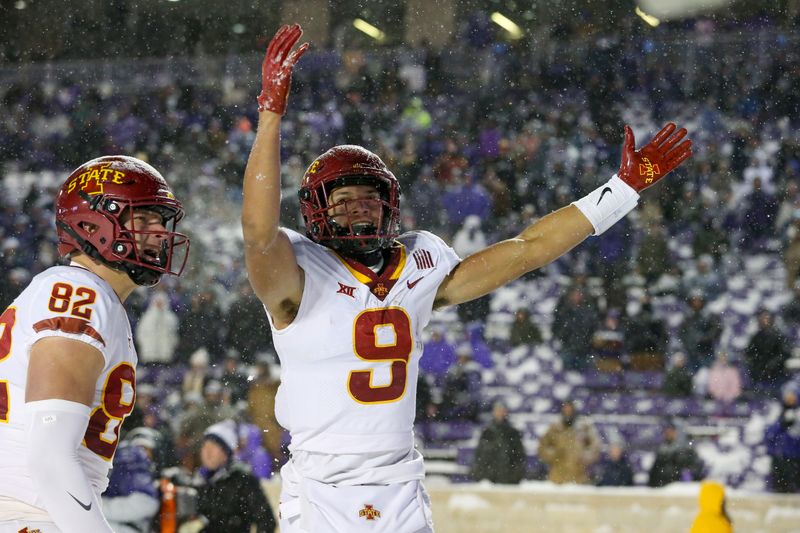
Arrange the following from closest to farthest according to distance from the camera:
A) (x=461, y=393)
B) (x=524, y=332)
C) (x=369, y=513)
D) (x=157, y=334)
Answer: (x=369, y=513), (x=461, y=393), (x=524, y=332), (x=157, y=334)

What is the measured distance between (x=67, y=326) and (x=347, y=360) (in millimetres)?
708

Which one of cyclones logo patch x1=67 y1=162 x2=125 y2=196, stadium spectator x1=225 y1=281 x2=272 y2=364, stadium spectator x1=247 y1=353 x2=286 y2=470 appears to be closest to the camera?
cyclones logo patch x1=67 y1=162 x2=125 y2=196

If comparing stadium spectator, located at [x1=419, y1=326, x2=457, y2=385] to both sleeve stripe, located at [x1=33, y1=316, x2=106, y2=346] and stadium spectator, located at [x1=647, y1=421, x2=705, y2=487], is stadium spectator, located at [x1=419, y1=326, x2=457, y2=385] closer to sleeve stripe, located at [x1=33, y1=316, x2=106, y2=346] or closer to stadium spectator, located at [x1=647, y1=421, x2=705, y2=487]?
stadium spectator, located at [x1=647, y1=421, x2=705, y2=487]

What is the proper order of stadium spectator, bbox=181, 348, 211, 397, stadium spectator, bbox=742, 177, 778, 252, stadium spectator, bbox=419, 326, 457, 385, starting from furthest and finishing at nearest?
stadium spectator, bbox=742, 177, 778, 252
stadium spectator, bbox=181, 348, 211, 397
stadium spectator, bbox=419, 326, 457, 385

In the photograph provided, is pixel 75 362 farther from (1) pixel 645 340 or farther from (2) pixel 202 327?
(2) pixel 202 327

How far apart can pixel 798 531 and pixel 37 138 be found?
735 cm

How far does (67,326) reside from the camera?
1901mm

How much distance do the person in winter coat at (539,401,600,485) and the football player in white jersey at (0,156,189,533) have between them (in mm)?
4958

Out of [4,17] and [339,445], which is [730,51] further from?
[339,445]

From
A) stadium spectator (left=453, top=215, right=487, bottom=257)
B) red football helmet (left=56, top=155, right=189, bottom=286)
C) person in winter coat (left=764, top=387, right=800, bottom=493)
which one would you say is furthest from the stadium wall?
red football helmet (left=56, top=155, right=189, bottom=286)

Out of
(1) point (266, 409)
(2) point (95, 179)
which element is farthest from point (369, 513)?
(1) point (266, 409)

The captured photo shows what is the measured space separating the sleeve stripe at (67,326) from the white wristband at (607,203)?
4.26 feet

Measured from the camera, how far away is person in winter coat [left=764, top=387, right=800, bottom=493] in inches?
268

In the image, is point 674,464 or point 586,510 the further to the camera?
point 674,464
